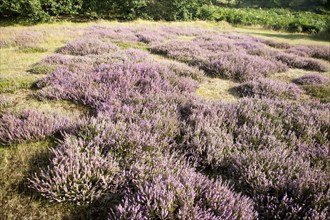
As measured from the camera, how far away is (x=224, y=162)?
9.19 feet

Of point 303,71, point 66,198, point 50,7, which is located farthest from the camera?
point 50,7

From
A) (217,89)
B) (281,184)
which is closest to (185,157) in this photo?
(281,184)

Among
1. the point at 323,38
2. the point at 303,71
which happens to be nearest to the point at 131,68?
the point at 303,71

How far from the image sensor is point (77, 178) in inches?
86.4

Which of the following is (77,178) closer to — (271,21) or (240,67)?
(240,67)

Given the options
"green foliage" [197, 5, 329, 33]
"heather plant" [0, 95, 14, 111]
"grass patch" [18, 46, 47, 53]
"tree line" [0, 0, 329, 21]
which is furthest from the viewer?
"green foliage" [197, 5, 329, 33]

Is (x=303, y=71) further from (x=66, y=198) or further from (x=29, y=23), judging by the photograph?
(x=29, y=23)

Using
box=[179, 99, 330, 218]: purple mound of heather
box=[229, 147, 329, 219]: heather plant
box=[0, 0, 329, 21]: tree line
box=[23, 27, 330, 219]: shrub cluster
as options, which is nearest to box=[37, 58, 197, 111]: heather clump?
box=[23, 27, 330, 219]: shrub cluster

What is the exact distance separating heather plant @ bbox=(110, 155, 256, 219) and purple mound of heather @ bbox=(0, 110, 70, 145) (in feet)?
4.70

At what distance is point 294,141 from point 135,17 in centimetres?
2294

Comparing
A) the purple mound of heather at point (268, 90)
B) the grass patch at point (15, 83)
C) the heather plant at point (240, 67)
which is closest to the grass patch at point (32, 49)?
the grass patch at point (15, 83)

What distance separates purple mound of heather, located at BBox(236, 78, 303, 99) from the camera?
5.40 metres

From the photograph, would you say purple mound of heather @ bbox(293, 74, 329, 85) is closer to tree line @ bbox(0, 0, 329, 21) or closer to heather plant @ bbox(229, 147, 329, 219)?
heather plant @ bbox(229, 147, 329, 219)

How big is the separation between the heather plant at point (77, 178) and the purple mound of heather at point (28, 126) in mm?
679
